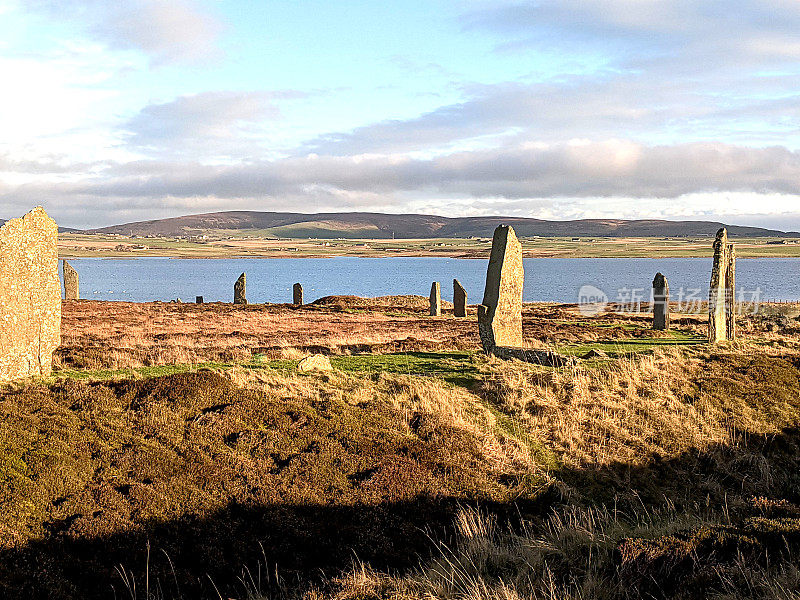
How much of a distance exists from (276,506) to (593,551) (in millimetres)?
4967

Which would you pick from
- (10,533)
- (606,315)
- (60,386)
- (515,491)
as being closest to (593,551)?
(515,491)

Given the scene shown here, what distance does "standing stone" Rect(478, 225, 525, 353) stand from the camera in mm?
20688

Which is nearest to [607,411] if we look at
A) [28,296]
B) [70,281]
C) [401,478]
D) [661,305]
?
[401,478]

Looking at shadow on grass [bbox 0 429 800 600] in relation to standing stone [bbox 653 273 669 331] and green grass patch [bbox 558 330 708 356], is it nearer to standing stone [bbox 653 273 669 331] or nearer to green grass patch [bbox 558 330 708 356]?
green grass patch [bbox 558 330 708 356]

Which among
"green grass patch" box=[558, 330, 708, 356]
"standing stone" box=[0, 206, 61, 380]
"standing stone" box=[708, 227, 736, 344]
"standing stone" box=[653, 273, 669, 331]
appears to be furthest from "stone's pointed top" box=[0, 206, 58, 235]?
"standing stone" box=[653, 273, 669, 331]

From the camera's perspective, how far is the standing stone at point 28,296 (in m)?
14.4

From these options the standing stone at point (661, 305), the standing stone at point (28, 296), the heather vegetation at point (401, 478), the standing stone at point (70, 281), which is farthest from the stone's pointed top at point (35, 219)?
the standing stone at point (70, 281)

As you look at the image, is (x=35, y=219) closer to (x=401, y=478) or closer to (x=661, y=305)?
(x=401, y=478)

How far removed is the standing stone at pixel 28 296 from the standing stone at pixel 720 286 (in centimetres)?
2008

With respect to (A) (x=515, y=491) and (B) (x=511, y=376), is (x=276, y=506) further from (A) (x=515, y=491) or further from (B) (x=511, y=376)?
(B) (x=511, y=376)

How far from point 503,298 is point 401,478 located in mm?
9779

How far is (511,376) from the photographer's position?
16547 mm

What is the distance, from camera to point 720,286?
77.8 ft

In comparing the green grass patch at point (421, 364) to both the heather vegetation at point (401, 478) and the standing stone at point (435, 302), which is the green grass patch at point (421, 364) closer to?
the heather vegetation at point (401, 478)
